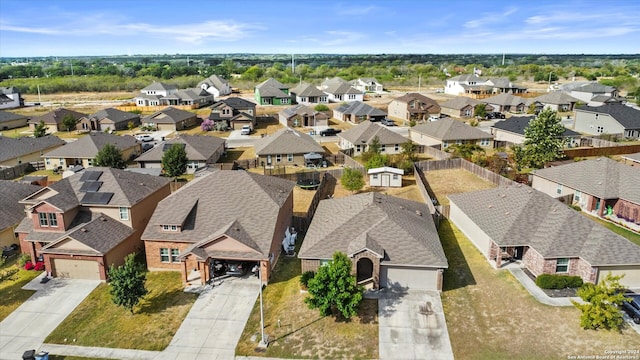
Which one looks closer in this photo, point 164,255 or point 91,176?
point 164,255

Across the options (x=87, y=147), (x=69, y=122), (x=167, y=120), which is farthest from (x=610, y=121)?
(x=69, y=122)

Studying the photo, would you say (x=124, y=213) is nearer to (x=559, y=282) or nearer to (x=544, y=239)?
(x=544, y=239)

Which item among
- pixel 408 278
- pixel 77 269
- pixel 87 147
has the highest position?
pixel 87 147

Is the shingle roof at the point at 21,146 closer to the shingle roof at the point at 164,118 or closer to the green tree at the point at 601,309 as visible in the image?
the shingle roof at the point at 164,118

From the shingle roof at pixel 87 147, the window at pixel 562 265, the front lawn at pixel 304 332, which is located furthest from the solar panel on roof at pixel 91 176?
the window at pixel 562 265

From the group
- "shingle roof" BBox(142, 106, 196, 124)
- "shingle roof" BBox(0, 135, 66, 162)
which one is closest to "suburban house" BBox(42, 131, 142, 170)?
"shingle roof" BBox(0, 135, 66, 162)

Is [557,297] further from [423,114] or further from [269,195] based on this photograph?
[423,114]
